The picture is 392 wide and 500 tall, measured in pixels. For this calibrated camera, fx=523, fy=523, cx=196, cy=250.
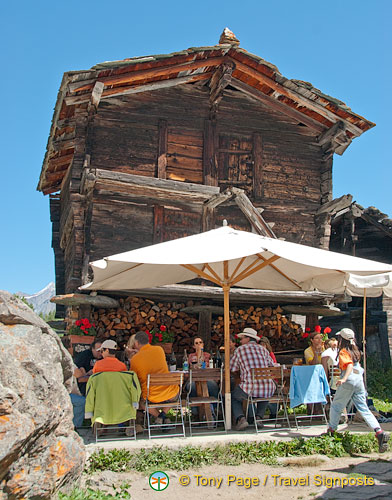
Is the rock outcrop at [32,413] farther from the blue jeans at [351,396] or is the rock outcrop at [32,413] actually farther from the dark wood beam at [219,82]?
the dark wood beam at [219,82]

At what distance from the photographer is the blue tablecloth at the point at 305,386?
6.67 meters

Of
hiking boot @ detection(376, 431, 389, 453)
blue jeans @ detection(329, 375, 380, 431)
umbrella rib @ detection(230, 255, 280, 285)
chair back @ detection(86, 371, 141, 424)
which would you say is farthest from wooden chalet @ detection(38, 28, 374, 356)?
hiking boot @ detection(376, 431, 389, 453)

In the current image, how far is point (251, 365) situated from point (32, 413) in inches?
148

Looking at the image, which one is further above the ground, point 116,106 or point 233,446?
point 116,106

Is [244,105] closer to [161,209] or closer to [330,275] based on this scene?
[161,209]

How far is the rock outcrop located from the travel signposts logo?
2.31 feet

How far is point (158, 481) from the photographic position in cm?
476

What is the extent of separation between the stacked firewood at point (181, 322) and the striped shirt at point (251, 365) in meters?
3.99

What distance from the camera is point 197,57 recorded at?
11.0 metres

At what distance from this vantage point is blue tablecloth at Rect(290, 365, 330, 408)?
6668 millimetres

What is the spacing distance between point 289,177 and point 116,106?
4.28m

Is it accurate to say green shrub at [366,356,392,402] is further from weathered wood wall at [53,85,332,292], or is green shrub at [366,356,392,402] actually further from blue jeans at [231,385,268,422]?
blue jeans at [231,385,268,422]

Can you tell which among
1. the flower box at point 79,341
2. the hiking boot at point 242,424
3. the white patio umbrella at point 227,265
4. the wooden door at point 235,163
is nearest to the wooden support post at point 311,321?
the wooden door at point 235,163

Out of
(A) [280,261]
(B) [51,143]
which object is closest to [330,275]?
(A) [280,261]
